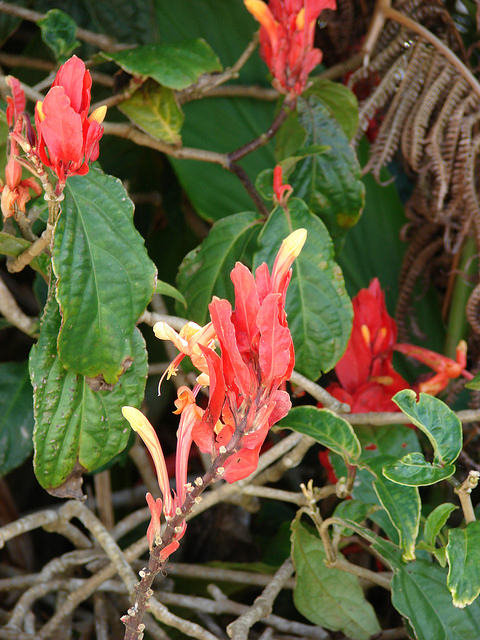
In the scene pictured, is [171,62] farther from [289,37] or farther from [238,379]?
[238,379]

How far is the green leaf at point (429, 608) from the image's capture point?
2.32ft

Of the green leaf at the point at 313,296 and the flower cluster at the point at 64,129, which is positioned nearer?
the flower cluster at the point at 64,129

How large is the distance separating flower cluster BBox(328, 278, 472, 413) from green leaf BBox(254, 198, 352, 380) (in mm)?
126

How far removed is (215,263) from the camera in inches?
34.5

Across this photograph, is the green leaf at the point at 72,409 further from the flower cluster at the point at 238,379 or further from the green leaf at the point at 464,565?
the green leaf at the point at 464,565

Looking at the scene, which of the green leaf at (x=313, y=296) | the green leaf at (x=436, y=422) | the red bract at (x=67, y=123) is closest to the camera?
the red bract at (x=67, y=123)

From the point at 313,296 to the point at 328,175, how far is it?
0.22 metres

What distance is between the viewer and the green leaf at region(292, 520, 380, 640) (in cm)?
81

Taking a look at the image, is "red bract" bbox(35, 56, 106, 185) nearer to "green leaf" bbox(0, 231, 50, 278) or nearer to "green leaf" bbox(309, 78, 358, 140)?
"green leaf" bbox(0, 231, 50, 278)

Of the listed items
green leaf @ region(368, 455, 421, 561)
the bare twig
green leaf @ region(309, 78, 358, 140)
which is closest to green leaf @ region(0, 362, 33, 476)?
the bare twig

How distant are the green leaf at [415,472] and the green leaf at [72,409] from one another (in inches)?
9.8

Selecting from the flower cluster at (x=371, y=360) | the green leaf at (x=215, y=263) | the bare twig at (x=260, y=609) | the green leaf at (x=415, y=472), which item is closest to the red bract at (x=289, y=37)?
the green leaf at (x=215, y=263)

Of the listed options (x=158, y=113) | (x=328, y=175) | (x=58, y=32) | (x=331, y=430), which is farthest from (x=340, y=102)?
(x=331, y=430)

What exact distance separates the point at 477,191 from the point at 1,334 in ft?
2.99
